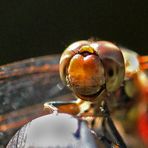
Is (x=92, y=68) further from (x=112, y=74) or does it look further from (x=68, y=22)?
(x=68, y=22)

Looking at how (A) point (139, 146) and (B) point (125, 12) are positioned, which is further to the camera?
(B) point (125, 12)

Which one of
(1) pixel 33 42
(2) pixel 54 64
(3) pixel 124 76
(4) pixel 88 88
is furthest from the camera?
(1) pixel 33 42

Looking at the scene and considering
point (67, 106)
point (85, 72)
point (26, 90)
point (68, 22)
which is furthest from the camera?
point (68, 22)

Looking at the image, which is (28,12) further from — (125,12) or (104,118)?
(104,118)

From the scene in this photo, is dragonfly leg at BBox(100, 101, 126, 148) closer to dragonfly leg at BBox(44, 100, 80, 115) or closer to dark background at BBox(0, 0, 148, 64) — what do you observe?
dragonfly leg at BBox(44, 100, 80, 115)

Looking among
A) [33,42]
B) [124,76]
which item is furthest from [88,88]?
[33,42]

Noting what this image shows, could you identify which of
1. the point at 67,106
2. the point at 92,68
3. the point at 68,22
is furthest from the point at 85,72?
the point at 68,22
